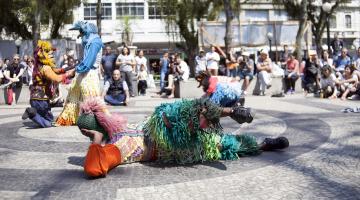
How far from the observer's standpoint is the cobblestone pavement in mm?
4270

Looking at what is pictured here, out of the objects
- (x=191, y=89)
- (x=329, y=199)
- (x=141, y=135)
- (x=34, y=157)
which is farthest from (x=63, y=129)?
(x=191, y=89)

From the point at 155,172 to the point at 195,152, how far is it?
49 cm

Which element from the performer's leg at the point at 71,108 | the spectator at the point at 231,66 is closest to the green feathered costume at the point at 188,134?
the performer's leg at the point at 71,108

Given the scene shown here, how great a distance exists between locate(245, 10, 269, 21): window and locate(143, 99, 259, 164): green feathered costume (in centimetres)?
5690

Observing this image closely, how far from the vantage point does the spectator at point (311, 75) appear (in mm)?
17234

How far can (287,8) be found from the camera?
38.2m

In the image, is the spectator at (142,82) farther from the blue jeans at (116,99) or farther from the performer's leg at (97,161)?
the performer's leg at (97,161)

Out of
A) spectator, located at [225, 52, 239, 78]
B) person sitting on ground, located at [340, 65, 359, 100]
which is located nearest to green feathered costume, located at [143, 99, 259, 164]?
person sitting on ground, located at [340, 65, 359, 100]

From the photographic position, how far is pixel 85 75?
26.8 ft

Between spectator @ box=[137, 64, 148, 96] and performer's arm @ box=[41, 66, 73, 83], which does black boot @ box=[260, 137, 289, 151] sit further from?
spectator @ box=[137, 64, 148, 96]

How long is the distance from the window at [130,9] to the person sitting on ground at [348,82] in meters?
48.6

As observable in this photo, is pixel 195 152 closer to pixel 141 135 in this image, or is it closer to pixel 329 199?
pixel 141 135

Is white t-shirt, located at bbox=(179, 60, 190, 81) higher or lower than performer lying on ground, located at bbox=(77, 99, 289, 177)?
higher

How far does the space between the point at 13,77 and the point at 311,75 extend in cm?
1031
